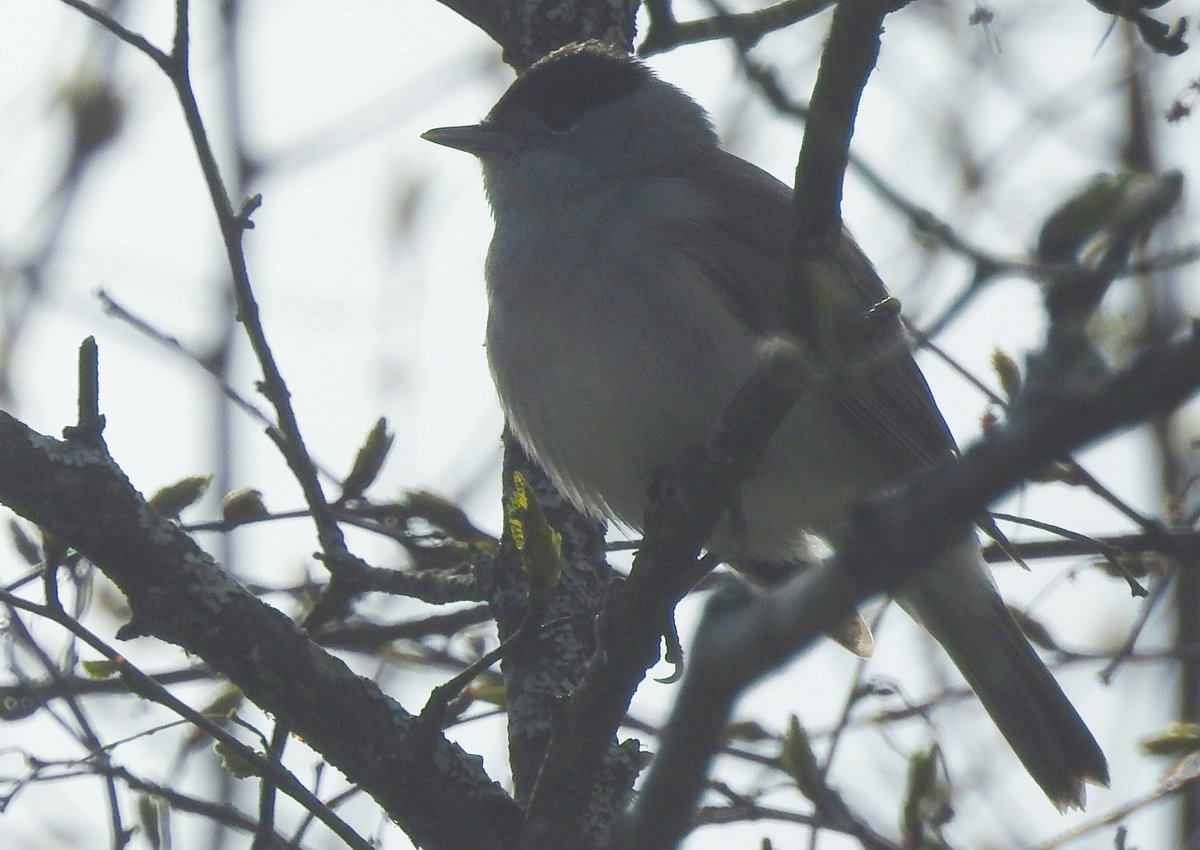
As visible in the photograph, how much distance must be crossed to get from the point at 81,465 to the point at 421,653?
1.80 metres

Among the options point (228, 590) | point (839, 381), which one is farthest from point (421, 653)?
point (839, 381)

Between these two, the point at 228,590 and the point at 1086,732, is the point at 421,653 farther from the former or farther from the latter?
the point at 1086,732

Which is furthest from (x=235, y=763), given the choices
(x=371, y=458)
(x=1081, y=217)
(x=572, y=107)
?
(x=572, y=107)

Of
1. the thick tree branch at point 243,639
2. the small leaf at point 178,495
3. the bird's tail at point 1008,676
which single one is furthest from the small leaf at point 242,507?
the bird's tail at point 1008,676

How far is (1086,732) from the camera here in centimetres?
502

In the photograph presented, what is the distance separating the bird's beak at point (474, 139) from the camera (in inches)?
213

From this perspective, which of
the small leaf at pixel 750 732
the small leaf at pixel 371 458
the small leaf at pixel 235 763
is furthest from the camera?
the small leaf at pixel 750 732

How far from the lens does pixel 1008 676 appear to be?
16.8 ft

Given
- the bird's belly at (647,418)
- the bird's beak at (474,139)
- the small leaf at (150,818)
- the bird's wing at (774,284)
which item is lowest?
the small leaf at (150,818)

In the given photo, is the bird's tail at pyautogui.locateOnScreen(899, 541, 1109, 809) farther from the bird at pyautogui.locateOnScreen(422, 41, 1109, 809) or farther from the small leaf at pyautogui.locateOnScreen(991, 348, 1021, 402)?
the small leaf at pyautogui.locateOnScreen(991, 348, 1021, 402)

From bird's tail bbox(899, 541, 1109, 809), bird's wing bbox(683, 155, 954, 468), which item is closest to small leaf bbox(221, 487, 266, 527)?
bird's wing bbox(683, 155, 954, 468)

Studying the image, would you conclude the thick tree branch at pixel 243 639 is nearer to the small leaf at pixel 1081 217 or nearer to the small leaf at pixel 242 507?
the small leaf at pixel 242 507

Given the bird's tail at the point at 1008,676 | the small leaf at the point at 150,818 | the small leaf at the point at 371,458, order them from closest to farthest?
the small leaf at the point at 150,818
the small leaf at the point at 371,458
the bird's tail at the point at 1008,676

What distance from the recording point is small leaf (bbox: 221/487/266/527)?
13.3ft
